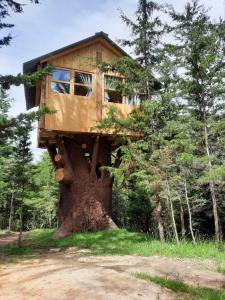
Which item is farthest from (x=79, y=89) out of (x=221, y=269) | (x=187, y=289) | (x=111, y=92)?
(x=187, y=289)

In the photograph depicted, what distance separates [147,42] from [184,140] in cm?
519

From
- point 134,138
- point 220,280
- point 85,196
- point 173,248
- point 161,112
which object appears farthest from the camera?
point 85,196

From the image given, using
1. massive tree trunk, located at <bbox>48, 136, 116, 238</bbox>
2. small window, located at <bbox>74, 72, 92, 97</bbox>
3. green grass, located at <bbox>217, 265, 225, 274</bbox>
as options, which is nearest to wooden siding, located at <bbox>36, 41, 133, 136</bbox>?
small window, located at <bbox>74, 72, 92, 97</bbox>

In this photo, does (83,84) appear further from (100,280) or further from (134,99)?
(100,280)

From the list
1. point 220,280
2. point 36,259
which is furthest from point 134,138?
point 220,280

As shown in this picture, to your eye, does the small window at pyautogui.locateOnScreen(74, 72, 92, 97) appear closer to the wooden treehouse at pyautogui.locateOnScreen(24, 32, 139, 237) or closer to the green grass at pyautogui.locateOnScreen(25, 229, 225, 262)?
the wooden treehouse at pyautogui.locateOnScreen(24, 32, 139, 237)

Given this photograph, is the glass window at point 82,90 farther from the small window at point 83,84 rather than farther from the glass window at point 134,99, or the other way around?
the glass window at point 134,99

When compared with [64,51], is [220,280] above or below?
below

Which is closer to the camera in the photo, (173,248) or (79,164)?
(173,248)

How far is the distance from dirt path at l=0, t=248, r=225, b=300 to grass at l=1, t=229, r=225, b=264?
4.53 feet

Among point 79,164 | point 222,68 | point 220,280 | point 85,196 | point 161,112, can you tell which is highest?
point 222,68

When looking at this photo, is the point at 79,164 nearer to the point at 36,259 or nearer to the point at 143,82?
the point at 143,82

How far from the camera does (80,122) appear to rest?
18594 mm

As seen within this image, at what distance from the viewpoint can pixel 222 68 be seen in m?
15.9
